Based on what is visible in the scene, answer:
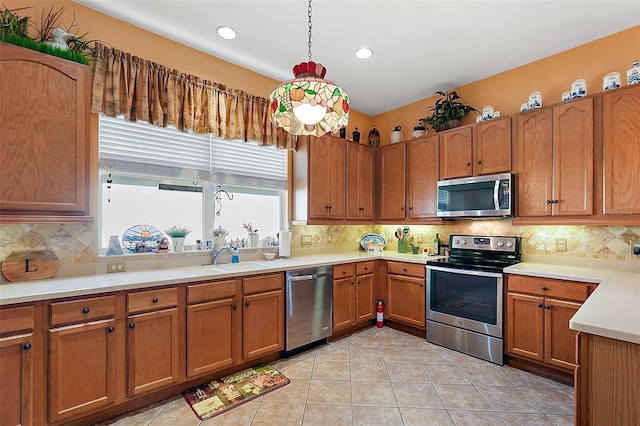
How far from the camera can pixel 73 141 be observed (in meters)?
2.02

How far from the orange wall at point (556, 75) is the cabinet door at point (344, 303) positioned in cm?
246

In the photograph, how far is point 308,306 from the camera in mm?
3012

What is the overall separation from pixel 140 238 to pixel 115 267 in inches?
12.2

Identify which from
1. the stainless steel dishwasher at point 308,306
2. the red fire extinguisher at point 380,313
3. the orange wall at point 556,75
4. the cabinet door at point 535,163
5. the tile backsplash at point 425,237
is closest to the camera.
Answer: the tile backsplash at point 425,237

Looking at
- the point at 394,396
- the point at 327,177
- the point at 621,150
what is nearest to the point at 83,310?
the point at 394,396

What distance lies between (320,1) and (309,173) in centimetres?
170

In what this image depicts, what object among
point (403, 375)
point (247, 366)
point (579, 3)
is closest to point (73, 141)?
point (247, 366)

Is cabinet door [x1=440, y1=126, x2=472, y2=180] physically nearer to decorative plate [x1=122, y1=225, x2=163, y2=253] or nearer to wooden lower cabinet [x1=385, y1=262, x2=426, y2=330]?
wooden lower cabinet [x1=385, y1=262, x2=426, y2=330]

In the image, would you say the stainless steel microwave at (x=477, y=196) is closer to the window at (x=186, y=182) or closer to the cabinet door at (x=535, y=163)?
the cabinet door at (x=535, y=163)

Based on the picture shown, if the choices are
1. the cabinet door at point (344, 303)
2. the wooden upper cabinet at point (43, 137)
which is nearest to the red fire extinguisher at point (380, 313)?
the cabinet door at point (344, 303)

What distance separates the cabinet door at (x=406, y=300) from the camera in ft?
11.1

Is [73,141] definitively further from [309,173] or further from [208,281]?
[309,173]

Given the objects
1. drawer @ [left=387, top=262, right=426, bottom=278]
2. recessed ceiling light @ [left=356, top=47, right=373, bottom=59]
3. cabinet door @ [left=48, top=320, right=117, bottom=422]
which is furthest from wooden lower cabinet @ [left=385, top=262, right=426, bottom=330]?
cabinet door @ [left=48, top=320, right=117, bottom=422]

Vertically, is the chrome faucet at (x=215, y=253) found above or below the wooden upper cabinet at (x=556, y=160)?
below
